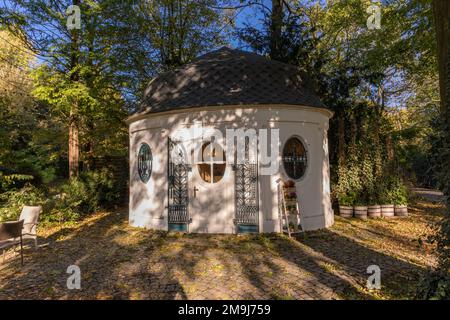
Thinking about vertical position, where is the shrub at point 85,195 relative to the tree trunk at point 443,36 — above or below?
below

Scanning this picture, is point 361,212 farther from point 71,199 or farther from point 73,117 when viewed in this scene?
point 73,117

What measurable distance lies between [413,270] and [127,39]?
59.1 feet

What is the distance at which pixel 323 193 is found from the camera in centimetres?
1052

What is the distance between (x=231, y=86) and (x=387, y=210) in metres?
8.50

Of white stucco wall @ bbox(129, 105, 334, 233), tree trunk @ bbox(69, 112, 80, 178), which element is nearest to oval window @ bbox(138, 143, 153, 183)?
white stucco wall @ bbox(129, 105, 334, 233)

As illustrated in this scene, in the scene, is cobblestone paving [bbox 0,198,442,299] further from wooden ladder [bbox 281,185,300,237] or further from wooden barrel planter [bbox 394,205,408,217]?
wooden barrel planter [bbox 394,205,408,217]

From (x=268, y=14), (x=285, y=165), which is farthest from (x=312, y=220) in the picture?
(x=268, y=14)

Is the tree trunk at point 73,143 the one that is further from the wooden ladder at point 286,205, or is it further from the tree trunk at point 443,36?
the tree trunk at point 443,36

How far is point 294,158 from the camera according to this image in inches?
389

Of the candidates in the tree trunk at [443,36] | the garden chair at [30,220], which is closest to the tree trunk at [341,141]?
the tree trunk at [443,36]

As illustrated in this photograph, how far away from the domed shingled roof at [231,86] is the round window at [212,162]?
4.90 ft

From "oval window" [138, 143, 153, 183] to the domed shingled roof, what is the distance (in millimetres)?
1459

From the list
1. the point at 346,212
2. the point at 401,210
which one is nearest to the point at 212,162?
the point at 346,212

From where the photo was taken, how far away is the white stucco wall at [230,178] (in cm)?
945
